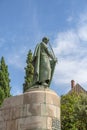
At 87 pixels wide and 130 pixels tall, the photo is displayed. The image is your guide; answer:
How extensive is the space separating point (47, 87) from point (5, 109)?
2333 millimetres

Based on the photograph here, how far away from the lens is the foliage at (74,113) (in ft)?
122

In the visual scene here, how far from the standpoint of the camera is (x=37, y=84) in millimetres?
18766

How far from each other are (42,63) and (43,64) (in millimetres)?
86

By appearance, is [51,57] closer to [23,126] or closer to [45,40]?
[45,40]

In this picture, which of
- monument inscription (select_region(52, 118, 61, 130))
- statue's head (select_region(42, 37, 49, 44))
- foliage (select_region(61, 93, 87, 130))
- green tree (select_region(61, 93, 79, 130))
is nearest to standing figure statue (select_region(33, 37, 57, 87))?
statue's head (select_region(42, 37, 49, 44))

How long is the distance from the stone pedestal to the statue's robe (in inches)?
30.5

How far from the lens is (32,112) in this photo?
17578mm

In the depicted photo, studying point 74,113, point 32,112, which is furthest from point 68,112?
point 32,112

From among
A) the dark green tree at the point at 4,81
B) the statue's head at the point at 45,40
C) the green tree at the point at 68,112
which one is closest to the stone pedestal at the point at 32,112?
the statue's head at the point at 45,40

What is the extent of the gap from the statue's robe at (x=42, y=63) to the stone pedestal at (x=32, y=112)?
775 mm

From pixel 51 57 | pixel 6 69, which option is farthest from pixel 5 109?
pixel 6 69

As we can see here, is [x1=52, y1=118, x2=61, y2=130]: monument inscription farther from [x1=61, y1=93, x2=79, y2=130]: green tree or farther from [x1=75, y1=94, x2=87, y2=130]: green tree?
[x1=61, y1=93, x2=79, y2=130]: green tree

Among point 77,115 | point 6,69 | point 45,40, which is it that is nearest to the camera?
point 45,40

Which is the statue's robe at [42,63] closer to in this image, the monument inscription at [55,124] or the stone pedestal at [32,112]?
the stone pedestal at [32,112]
